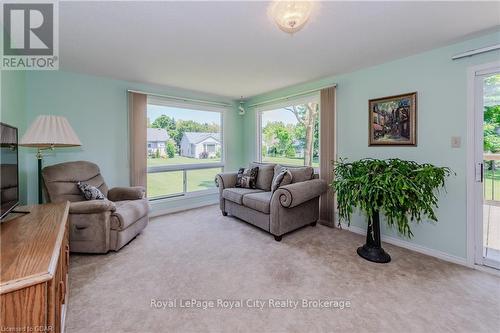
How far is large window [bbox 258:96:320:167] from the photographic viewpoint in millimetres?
3955

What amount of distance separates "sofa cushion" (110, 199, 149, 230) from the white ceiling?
1.83 meters

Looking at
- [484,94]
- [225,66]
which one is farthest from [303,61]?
[484,94]

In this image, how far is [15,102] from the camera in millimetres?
2477

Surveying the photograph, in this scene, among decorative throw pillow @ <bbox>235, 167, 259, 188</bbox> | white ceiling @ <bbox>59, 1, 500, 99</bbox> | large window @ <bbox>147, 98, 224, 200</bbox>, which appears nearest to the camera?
white ceiling @ <bbox>59, 1, 500, 99</bbox>

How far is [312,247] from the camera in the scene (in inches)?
108

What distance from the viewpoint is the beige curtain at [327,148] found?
11.4 feet

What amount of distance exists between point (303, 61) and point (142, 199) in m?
2.89

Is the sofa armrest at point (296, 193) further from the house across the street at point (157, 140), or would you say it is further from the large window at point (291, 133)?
the house across the street at point (157, 140)

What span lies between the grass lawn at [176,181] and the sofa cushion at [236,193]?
3.24ft

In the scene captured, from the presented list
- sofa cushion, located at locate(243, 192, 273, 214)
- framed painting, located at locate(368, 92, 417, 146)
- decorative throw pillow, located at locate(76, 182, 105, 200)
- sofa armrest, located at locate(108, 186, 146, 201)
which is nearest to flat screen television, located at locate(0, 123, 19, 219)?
decorative throw pillow, located at locate(76, 182, 105, 200)

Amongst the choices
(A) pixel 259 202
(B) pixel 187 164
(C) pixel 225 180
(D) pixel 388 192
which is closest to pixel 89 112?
(B) pixel 187 164

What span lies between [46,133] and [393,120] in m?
3.92

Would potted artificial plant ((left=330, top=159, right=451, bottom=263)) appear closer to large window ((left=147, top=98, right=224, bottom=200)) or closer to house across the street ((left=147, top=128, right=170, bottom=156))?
large window ((left=147, top=98, right=224, bottom=200))

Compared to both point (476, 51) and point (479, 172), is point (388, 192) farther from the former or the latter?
point (476, 51)
